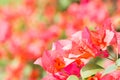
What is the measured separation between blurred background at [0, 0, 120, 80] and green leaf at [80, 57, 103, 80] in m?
1.46

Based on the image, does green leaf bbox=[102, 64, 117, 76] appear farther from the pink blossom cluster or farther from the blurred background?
the blurred background

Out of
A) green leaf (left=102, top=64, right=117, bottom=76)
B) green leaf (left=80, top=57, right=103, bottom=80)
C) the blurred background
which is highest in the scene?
green leaf (left=102, top=64, right=117, bottom=76)

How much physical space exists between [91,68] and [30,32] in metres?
1.94

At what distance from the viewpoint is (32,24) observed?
Answer: 3508 mm

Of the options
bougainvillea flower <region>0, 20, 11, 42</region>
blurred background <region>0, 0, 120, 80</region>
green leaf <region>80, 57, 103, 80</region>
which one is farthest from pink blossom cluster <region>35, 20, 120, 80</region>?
bougainvillea flower <region>0, 20, 11, 42</region>

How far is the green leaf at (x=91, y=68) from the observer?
131 centimetres

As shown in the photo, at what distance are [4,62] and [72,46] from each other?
1.99m

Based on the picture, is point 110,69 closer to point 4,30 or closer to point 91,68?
point 91,68

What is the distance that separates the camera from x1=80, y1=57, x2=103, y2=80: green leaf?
131 cm

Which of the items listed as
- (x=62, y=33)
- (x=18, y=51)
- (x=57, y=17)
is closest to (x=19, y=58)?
(x=18, y=51)

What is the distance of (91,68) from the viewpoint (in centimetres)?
134

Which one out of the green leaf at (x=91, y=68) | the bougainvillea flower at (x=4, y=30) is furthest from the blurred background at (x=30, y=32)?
the green leaf at (x=91, y=68)

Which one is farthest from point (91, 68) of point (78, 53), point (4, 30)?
point (4, 30)

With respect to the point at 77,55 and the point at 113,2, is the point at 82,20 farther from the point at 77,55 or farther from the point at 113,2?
the point at 77,55
